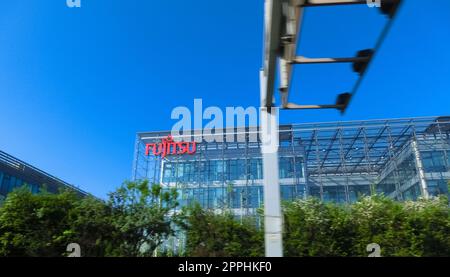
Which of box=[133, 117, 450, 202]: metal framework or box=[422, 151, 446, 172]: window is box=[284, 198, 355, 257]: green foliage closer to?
box=[133, 117, 450, 202]: metal framework

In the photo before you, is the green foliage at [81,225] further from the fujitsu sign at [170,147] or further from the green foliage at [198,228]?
the fujitsu sign at [170,147]

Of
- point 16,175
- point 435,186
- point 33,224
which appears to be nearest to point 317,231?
point 33,224

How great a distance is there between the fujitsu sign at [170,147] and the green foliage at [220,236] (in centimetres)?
1698

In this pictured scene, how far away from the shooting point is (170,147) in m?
29.1

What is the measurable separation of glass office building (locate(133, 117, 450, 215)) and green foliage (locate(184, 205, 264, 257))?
1301 centimetres

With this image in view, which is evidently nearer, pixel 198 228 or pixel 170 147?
pixel 198 228

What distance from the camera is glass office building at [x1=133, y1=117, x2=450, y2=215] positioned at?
26.6 metres

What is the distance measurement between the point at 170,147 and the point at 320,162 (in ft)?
42.1

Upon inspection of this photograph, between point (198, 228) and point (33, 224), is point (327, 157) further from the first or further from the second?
point (33, 224)

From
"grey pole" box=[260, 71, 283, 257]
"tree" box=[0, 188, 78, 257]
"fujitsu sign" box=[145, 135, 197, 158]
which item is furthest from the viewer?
"fujitsu sign" box=[145, 135, 197, 158]

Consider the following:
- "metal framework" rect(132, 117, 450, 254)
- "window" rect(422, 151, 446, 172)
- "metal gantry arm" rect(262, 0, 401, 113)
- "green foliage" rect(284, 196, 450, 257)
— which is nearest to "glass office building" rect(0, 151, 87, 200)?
"metal framework" rect(132, 117, 450, 254)

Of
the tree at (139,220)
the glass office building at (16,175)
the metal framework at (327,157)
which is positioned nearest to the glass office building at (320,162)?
the metal framework at (327,157)

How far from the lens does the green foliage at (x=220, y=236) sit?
38.1 ft
